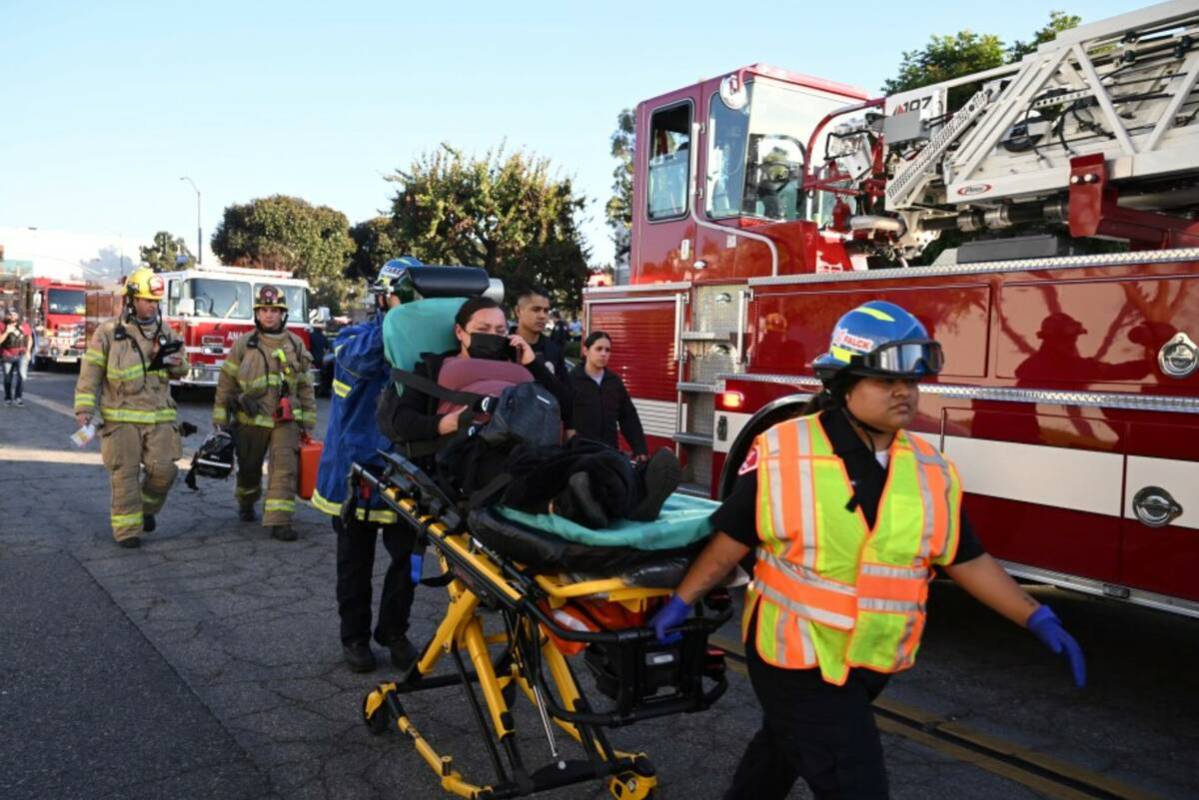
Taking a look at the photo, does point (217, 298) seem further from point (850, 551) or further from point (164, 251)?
point (164, 251)

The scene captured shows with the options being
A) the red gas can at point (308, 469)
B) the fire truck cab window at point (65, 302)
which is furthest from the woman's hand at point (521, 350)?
the fire truck cab window at point (65, 302)

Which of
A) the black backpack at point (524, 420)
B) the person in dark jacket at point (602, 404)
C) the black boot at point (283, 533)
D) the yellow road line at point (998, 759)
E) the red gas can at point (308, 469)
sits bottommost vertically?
the yellow road line at point (998, 759)

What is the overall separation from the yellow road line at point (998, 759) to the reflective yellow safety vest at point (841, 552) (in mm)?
1684

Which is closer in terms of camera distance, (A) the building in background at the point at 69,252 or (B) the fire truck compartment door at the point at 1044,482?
(B) the fire truck compartment door at the point at 1044,482

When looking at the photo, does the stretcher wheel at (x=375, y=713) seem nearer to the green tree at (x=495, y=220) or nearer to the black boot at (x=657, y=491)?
the black boot at (x=657, y=491)

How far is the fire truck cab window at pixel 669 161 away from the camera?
7051 millimetres

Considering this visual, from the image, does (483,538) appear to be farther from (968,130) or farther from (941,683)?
(968,130)

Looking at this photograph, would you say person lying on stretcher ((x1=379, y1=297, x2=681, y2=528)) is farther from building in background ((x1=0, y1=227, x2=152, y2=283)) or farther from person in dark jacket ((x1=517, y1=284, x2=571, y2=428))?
building in background ((x1=0, y1=227, x2=152, y2=283))

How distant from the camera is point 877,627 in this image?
2281mm

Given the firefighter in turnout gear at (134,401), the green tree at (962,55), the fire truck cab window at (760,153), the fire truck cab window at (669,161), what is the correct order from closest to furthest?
the fire truck cab window at (760,153), the firefighter in turnout gear at (134,401), the fire truck cab window at (669,161), the green tree at (962,55)

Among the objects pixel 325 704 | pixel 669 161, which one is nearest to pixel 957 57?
pixel 669 161

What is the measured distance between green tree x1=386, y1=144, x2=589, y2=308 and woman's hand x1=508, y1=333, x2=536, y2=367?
95.6 ft

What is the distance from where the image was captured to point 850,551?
228cm

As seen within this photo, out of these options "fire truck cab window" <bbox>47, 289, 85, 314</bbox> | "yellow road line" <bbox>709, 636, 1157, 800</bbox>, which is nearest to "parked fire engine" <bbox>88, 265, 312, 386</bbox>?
"fire truck cab window" <bbox>47, 289, 85, 314</bbox>
